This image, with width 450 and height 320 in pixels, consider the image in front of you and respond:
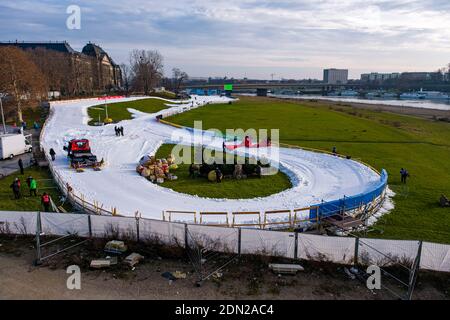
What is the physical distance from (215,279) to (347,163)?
26818 millimetres

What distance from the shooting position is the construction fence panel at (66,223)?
634 inches

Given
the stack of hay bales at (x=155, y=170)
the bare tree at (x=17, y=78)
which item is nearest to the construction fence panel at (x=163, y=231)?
the stack of hay bales at (x=155, y=170)

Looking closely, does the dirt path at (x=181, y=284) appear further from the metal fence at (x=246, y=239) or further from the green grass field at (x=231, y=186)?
the green grass field at (x=231, y=186)

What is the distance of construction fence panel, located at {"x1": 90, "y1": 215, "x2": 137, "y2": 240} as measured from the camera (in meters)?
15.7

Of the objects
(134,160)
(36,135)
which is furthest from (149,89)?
(134,160)

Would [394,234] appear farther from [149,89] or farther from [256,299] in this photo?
Answer: [149,89]

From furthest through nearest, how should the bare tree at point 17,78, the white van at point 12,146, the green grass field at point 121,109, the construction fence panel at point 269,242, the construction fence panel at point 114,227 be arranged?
the green grass field at point 121,109, the bare tree at point 17,78, the white van at point 12,146, the construction fence panel at point 114,227, the construction fence panel at point 269,242

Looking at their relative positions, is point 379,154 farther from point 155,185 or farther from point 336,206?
point 155,185

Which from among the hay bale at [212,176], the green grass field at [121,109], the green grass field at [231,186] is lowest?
the green grass field at [231,186]

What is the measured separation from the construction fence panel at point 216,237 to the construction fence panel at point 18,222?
8026 mm

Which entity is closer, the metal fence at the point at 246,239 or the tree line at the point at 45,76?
the metal fence at the point at 246,239

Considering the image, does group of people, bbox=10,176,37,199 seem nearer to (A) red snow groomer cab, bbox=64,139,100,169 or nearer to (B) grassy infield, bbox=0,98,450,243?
(B) grassy infield, bbox=0,98,450,243

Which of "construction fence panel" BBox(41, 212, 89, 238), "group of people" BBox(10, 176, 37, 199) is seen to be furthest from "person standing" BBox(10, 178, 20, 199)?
"construction fence panel" BBox(41, 212, 89, 238)

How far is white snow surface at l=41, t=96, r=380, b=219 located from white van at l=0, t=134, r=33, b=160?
306 cm
